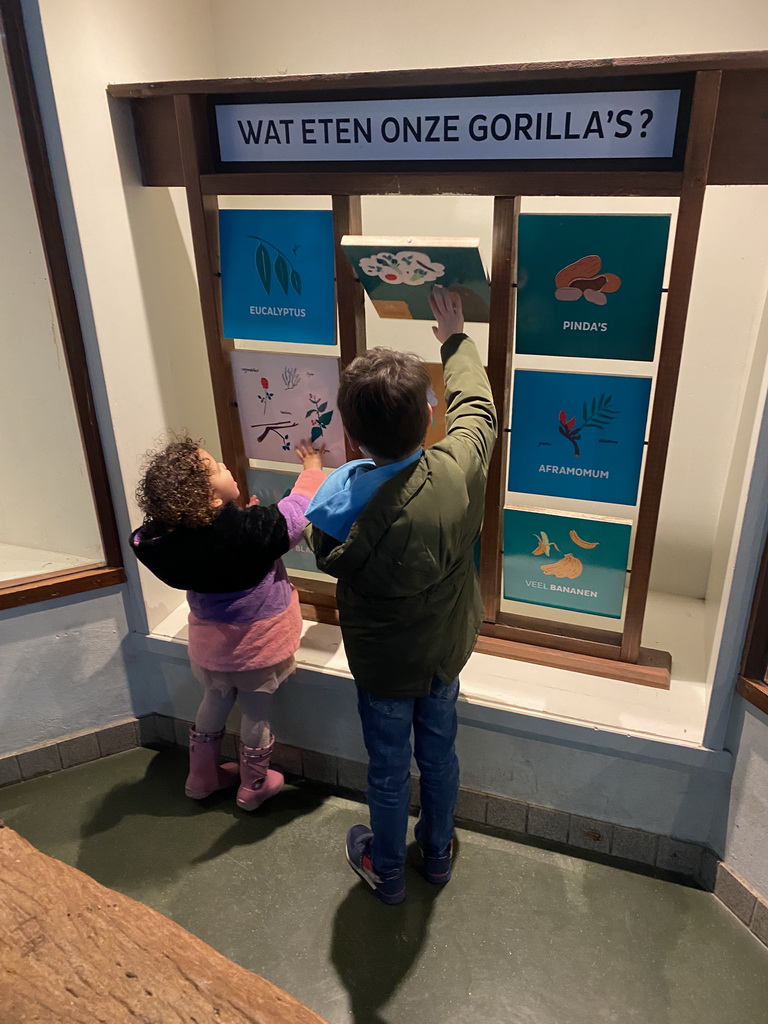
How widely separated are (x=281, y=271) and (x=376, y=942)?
197 cm

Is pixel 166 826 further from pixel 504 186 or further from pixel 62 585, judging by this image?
pixel 504 186

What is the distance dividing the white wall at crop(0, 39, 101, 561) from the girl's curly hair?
0.74 meters

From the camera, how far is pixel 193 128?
82.3 inches

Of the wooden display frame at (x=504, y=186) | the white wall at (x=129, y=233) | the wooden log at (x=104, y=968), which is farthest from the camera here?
the white wall at (x=129, y=233)

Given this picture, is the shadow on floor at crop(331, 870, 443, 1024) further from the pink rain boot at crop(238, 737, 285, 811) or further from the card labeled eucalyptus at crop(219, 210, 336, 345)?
the card labeled eucalyptus at crop(219, 210, 336, 345)

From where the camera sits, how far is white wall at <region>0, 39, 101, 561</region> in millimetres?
2273

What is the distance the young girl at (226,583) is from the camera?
1.89 m

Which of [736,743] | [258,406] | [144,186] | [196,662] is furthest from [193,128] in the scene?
[736,743]

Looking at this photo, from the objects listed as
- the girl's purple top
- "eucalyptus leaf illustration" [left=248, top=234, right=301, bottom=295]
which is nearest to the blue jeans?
the girl's purple top

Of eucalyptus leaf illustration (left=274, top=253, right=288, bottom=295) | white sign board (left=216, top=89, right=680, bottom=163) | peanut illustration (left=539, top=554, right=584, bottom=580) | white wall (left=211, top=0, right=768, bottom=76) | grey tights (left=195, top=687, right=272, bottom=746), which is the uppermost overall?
white wall (left=211, top=0, right=768, bottom=76)

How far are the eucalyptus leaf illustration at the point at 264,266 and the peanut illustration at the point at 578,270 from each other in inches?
34.7

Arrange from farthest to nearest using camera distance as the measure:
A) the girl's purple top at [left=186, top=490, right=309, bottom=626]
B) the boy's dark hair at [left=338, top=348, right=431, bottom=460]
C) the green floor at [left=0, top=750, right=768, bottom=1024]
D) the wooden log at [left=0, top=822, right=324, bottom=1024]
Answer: the girl's purple top at [left=186, top=490, right=309, bottom=626], the green floor at [left=0, top=750, right=768, bottom=1024], the boy's dark hair at [left=338, top=348, right=431, bottom=460], the wooden log at [left=0, top=822, right=324, bottom=1024]

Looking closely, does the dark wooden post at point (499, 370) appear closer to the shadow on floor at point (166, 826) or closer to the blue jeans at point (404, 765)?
the blue jeans at point (404, 765)

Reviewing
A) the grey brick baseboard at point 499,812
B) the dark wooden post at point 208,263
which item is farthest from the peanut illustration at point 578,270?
the grey brick baseboard at point 499,812
